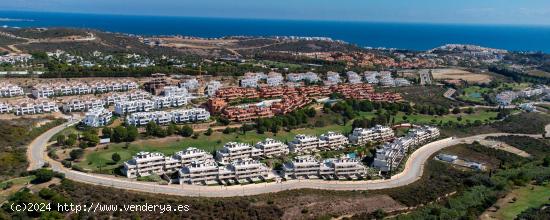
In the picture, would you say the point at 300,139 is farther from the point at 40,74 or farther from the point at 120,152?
the point at 40,74

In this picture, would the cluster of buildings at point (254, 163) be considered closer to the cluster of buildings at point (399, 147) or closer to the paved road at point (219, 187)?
the cluster of buildings at point (399, 147)

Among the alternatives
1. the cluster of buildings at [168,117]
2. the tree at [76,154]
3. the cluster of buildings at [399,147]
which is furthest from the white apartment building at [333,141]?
the tree at [76,154]

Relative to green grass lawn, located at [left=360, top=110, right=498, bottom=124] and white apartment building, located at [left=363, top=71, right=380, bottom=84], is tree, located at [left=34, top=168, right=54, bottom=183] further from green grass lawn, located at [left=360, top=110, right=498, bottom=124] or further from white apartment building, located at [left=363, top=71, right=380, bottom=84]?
white apartment building, located at [left=363, top=71, right=380, bottom=84]

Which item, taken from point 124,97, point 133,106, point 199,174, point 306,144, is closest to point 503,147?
point 306,144

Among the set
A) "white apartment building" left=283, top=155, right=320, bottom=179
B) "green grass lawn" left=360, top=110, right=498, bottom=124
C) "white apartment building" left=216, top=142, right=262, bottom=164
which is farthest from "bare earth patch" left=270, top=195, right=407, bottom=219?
"green grass lawn" left=360, top=110, right=498, bottom=124

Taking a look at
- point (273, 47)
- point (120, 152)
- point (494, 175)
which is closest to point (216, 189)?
point (120, 152)

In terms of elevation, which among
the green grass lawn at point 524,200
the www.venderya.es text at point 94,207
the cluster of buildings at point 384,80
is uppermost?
the cluster of buildings at point 384,80
